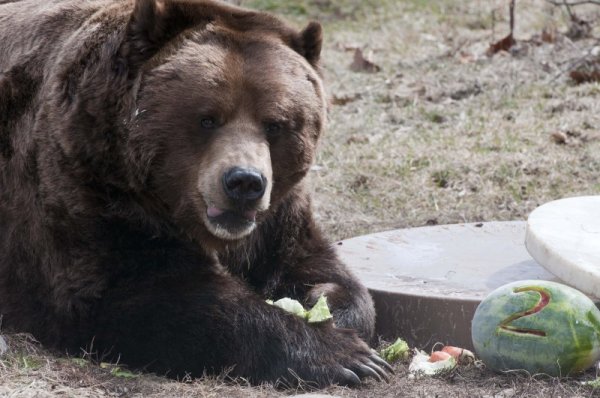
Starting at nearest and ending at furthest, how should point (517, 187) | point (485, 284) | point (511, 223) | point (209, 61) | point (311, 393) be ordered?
point (311, 393) < point (209, 61) < point (485, 284) < point (511, 223) < point (517, 187)

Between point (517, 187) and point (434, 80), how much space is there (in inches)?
124

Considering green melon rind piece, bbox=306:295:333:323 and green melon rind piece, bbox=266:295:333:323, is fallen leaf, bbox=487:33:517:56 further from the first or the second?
green melon rind piece, bbox=306:295:333:323

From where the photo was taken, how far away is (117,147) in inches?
195

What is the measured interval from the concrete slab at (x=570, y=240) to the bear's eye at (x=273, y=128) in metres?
1.40

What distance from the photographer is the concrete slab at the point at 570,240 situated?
504 cm

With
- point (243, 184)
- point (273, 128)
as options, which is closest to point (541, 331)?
point (243, 184)

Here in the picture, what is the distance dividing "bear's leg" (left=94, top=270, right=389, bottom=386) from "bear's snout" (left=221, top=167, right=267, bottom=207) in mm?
510

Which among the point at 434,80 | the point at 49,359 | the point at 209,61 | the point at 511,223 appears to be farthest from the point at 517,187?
the point at 49,359

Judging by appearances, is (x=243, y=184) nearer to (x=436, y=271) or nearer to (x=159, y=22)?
(x=159, y=22)

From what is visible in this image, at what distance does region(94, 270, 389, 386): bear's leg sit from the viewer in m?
4.81

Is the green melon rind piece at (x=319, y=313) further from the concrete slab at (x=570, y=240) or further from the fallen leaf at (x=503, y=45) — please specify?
the fallen leaf at (x=503, y=45)

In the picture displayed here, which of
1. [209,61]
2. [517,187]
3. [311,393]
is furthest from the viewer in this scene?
[517,187]

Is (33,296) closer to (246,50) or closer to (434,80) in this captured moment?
(246,50)

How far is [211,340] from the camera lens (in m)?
4.82
